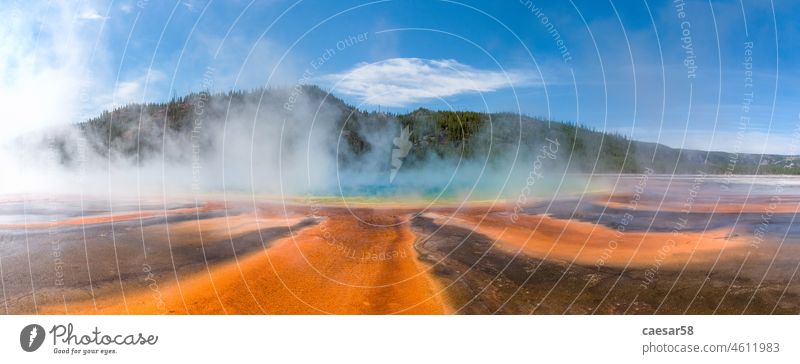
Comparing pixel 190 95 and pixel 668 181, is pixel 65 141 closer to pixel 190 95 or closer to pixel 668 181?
pixel 190 95

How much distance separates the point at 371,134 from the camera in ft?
23.5

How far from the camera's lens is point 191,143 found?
6988 millimetres

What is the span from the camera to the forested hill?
6691 millimetres

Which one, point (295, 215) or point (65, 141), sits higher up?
point (65, 141)

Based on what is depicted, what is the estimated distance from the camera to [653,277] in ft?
20.3

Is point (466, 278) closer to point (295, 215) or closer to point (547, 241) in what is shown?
point (547, 241)

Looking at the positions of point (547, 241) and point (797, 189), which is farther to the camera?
point (797, 189)

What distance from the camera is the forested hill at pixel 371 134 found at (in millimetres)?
6691

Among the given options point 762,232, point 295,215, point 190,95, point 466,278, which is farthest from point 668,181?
point 190,95
